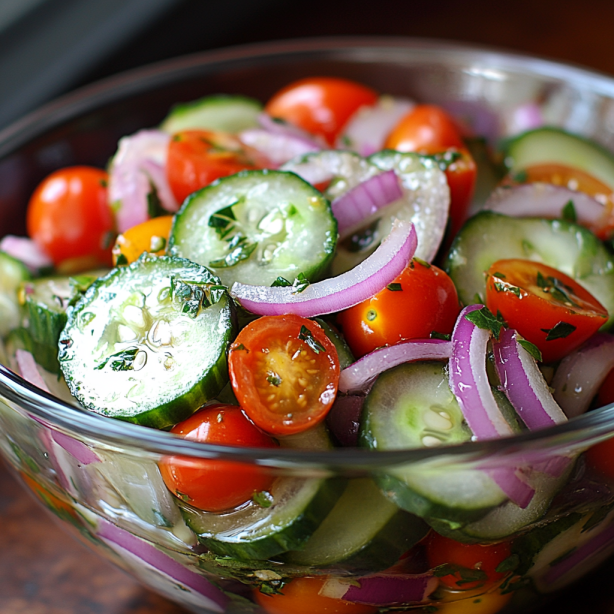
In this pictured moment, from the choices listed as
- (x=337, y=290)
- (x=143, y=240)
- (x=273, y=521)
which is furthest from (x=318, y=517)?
(x=143, y=240)

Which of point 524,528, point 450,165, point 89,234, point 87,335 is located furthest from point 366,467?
point 89,234

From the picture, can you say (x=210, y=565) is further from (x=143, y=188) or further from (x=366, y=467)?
(x=143, y=188)

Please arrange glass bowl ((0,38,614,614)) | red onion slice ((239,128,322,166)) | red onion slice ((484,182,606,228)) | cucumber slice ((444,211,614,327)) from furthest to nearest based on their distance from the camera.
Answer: red onion slice ((239,128,322,166)) < red onion slice ((484,182,606,228)) < cucumber slice ((444,211,614,327)) < glass bowl ((0,38,614,614))

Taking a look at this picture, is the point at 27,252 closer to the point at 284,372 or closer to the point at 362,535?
the point at 284,372

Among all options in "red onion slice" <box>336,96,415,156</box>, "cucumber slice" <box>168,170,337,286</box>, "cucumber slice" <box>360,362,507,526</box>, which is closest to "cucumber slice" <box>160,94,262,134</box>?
"red onion slice" <box>336,96,415,156</box>

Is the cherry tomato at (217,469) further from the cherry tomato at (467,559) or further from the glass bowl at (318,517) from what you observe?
the cherry tomato at (467,559)

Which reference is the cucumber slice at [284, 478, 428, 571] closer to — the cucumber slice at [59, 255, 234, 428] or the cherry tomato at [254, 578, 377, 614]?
the cherry tomato at [254, 578, 377, 614]
